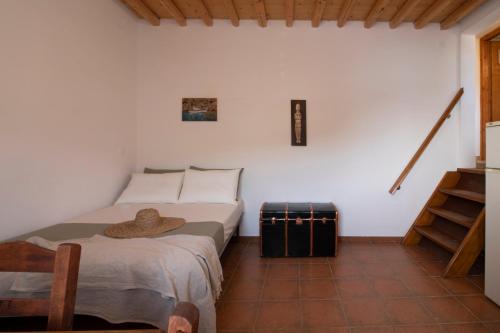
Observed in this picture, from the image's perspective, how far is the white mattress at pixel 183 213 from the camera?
7.13 ft

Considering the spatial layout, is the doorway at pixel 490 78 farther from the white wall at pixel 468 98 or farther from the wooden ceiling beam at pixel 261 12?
the wooden ceiling beam at pixel 261 12

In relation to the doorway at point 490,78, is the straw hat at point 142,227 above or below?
below

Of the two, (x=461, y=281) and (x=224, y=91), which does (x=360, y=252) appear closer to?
(x=461, y=281)

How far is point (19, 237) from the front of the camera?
173cm

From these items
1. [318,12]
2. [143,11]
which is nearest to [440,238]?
[318,12]

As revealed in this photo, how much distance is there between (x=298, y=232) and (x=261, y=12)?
8.02 feet

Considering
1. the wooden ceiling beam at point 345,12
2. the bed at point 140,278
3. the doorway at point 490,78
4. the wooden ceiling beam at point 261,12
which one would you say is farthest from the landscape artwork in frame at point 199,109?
the doorway at point 490,78

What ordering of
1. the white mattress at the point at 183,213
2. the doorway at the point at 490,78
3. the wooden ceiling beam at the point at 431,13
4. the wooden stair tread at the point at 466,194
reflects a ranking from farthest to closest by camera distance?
the doorway at the point at 490,78, the wooden ceiling beam at the point at 431,13, the wooden stair tread at the point at 466,194, the white mattress at the point at 183,213

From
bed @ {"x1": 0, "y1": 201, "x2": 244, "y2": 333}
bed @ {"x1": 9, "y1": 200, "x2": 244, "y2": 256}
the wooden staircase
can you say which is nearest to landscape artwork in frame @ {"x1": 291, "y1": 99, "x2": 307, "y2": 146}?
bed @ {"x1": 9, "y1": 200, "x2": 244, "y2": 256}

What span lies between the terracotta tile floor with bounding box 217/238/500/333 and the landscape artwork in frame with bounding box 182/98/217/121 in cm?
169

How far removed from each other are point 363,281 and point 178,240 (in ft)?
5.49

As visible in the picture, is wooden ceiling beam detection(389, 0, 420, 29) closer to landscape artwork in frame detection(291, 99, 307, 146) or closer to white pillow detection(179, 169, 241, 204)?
landscape artwork in frame detection(291, 99, 307, 146)

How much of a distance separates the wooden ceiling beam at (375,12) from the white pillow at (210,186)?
2.33 m

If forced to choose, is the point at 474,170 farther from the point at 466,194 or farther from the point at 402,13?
the point at 402,13
